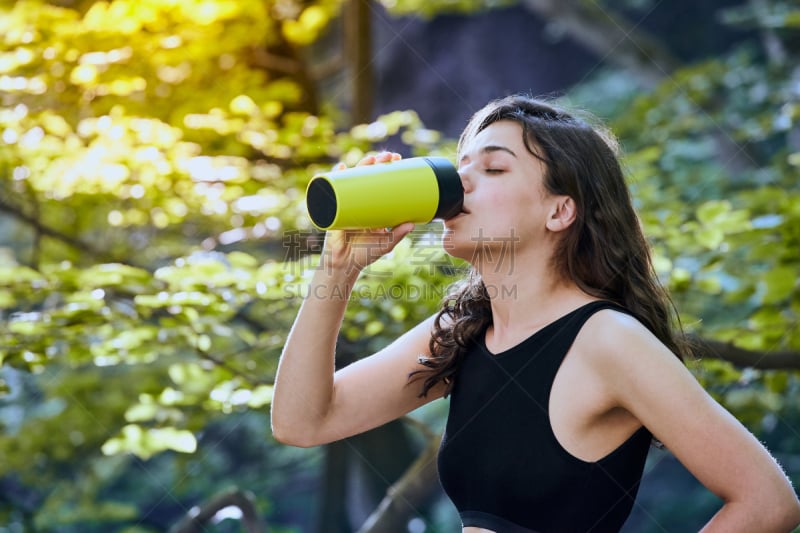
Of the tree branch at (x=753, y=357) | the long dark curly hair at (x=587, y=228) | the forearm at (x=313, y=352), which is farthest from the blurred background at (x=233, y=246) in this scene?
the forearm at (x=313, y=352)

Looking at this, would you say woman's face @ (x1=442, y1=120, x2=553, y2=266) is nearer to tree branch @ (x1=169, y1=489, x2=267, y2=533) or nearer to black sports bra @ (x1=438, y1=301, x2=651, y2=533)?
black sports bra @ (x1=438, y1=301, x2=651, y2=533)

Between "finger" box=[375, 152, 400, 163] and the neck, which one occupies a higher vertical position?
"finger" box=[375, 152, 400, 163]

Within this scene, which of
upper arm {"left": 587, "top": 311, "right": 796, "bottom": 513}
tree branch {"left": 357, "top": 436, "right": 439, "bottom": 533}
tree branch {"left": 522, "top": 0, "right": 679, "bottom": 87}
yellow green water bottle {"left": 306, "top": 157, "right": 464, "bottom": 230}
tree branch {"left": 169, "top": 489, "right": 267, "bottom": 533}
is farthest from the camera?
tree branch {"left": 522, "top": 0, "right": 679, "bottom": 87}

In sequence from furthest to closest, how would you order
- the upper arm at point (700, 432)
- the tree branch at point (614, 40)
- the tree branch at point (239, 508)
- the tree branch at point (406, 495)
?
Answer: the tree branch at point (614, 40), the tree branch at point (406, 495), the tree branch at point (239, 508), the upper arm at point (700, 432)

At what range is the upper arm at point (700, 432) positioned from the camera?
3.66ft

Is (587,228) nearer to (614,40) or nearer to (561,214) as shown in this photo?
(561,214)

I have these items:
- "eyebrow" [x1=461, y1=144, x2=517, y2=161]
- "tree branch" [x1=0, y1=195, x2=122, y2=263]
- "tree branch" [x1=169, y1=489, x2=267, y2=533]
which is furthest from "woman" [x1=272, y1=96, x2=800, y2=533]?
"tree branch" [x1=0, y1=195, x2=122, y2=263]

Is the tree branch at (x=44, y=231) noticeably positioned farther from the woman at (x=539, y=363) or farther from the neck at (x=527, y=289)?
the neck at (x=527, y=289)

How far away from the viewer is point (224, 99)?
10.8 feet

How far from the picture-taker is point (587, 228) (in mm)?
1349

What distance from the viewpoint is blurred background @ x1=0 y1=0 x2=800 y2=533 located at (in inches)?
87.5

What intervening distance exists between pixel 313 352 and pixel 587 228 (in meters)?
0.46

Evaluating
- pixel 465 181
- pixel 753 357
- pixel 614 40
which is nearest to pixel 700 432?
pixel 465 181

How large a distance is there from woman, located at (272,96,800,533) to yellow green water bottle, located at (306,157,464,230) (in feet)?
0.12
